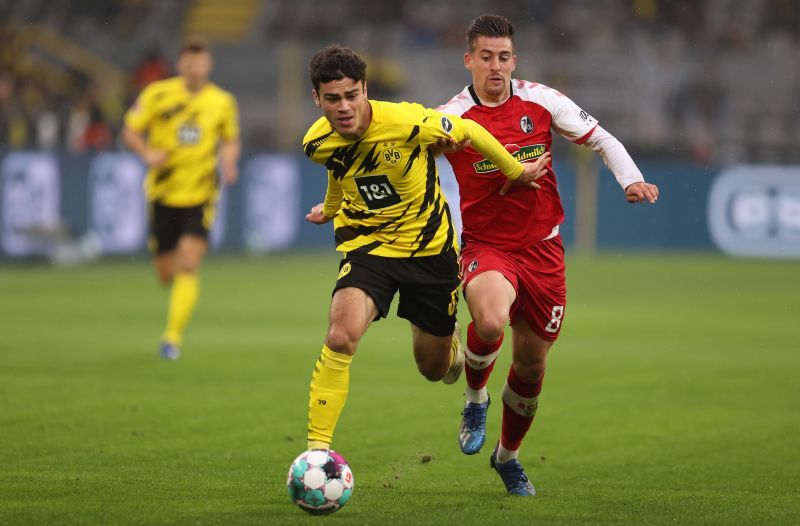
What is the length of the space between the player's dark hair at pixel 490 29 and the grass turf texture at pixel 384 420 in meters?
2.11

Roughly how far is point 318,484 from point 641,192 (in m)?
2.09

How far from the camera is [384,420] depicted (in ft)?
26.8

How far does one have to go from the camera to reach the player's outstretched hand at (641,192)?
622cm

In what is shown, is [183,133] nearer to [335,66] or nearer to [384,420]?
[384,420]

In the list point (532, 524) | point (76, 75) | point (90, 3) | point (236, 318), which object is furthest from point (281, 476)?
point (90, 3)

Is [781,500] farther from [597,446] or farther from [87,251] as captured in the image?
[87,251]

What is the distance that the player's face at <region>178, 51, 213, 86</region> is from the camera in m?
11.9

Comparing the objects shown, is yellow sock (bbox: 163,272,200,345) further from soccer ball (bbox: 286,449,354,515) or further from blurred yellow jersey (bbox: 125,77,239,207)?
soccer ball (bbox: 286,449,354,515)

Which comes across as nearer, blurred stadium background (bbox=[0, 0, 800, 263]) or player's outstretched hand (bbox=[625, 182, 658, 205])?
player's outstretched hand (bbox=[625, 182, 658, 205])

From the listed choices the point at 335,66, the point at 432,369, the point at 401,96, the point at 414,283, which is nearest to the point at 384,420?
the point at 432,369

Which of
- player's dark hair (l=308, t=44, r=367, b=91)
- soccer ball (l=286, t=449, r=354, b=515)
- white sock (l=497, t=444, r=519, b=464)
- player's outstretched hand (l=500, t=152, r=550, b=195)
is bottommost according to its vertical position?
white sock (l=497, t=444, r=519, b=464)

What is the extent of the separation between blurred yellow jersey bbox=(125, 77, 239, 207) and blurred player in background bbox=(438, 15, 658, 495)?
5.70 m

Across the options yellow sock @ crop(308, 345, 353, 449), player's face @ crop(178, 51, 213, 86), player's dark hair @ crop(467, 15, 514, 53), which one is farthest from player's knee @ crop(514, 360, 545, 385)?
player's face @ crop(178, 51, 213, 86)

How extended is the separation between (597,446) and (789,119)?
1871 cm
